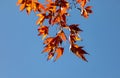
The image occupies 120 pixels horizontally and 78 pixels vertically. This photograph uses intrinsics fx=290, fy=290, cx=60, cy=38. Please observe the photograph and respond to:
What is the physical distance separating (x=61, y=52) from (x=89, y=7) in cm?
181

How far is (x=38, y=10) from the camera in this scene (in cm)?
607

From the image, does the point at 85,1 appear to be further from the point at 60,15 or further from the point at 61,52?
the point at 61,52

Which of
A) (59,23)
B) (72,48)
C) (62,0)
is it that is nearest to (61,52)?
(72,48)

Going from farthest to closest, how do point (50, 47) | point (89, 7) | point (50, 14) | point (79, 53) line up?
point (89, 7) → point (50, 14) → point (50, 47) → point (79, 53)

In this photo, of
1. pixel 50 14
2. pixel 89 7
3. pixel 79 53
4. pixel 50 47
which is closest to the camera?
pixel 79 53

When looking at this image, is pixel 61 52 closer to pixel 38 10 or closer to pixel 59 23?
pixel 59 23

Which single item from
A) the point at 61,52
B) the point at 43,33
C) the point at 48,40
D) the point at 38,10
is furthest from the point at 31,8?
the point at 61,52

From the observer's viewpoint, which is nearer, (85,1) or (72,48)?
(72,48)

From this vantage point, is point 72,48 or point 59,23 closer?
point 72,48

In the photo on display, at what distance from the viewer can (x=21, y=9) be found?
234 inches

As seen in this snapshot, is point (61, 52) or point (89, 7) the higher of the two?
point (89, 7)

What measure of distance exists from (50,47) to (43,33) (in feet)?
2.73

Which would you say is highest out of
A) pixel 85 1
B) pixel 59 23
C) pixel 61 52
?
pixel 85 1

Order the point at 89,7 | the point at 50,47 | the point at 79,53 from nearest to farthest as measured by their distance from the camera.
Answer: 1. the point at 79,53
2. the point at 50,47
3. the point at 89,7
